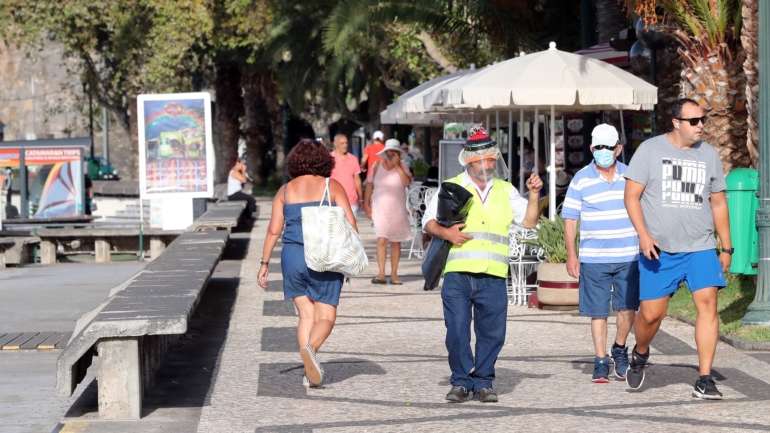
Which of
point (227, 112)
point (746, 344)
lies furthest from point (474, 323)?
point (227, 112)

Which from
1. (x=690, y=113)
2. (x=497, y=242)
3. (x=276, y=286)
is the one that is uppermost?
(x=690, y=113)

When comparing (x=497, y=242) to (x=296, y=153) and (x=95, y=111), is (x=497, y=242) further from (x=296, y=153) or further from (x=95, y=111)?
(x=95, y=111)

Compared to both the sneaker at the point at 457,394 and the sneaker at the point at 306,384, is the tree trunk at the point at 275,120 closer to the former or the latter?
the sneaker at the point at 306,384

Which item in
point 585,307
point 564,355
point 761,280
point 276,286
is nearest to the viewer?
point 585,307

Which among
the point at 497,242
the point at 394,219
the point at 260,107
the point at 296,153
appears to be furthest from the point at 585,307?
the point at 260,107

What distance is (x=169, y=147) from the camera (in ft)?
80.6

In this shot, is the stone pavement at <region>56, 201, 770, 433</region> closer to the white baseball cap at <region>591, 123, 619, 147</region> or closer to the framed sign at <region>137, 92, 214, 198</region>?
the white baseball cap at <region>591, 123, 619, 147</region>

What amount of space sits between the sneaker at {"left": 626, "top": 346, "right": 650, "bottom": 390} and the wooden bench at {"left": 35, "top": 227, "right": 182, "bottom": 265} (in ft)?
49.9

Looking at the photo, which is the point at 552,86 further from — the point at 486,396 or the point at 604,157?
the point at 486,396

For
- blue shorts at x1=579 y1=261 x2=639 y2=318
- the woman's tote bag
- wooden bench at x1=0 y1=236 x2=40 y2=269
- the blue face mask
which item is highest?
the blue face mask

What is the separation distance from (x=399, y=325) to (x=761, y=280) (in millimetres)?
2929

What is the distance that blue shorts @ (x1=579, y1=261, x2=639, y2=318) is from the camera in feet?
31.4

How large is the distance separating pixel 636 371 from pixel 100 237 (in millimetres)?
16396

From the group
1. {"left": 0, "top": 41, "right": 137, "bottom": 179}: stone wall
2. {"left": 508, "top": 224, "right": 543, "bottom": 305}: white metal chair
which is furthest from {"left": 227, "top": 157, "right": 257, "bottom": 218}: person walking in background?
{"left": 0, "top": 41, "right": 137, "bottom": 179}: stone wall
